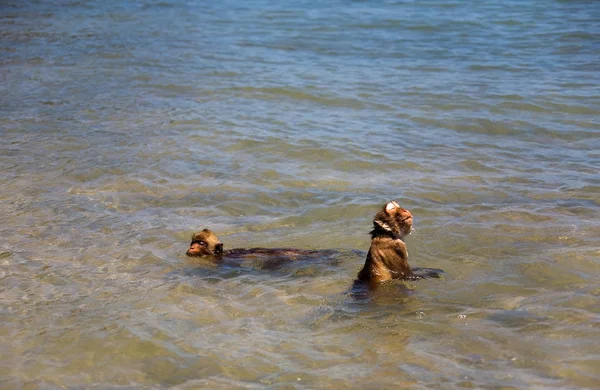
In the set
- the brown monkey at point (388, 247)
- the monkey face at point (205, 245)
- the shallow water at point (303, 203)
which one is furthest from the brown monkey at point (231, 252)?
the brown monkey at point (388, 247)

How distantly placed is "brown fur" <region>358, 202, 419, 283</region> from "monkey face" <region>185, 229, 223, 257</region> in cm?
140

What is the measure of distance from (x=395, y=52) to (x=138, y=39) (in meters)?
6.12

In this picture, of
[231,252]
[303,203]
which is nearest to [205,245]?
[231,252]

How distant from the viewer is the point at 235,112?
12836 millimetres

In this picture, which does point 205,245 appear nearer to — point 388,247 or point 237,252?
point 237,252

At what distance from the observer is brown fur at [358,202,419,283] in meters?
6.45

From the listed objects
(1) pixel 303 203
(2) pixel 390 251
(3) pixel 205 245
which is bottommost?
(1) pixel 303 203

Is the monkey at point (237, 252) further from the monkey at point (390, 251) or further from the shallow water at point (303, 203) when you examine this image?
the monkey at point (390, 251)

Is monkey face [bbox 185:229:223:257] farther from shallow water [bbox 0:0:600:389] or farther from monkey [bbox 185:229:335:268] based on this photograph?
shallow water [bbox 0:0:600:389]

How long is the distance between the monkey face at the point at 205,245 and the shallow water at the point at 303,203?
12cm

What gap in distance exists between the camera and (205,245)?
7.24 meters

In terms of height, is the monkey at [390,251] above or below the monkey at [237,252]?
above

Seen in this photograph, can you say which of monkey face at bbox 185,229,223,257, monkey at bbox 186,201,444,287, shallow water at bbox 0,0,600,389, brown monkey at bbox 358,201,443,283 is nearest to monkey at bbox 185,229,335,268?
monkey face at bbox 185,229,223,257

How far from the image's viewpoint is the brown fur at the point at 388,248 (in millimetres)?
6445
